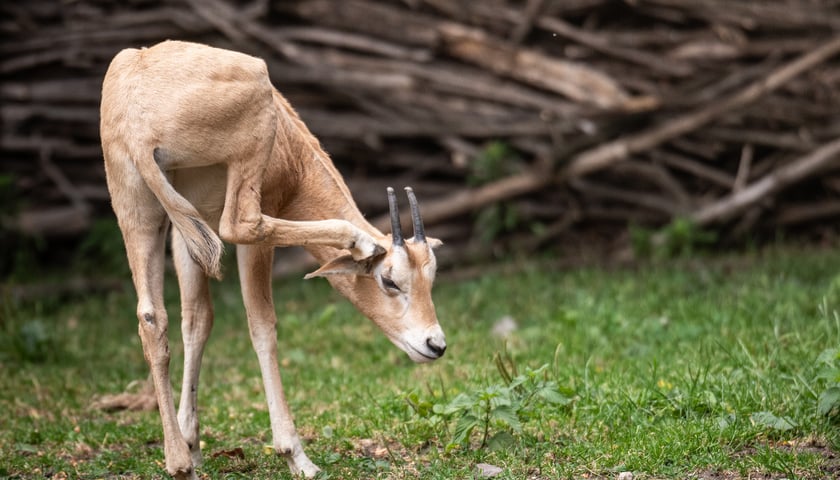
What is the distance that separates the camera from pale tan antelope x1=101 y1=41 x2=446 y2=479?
4418 millimetres

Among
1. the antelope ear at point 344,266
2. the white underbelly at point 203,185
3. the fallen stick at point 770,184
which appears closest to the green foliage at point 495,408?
the antelope ear at point 344,266

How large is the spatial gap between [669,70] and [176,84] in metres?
6.72

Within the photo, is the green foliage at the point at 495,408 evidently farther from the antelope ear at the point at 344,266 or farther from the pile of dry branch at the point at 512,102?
the pile of dry branch at the point at 512,102

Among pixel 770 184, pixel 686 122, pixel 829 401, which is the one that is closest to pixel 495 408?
pixel 829 401

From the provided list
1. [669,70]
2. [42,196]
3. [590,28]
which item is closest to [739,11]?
[669,70]

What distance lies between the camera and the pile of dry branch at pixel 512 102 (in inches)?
383

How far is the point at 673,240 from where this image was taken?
31.6 feet

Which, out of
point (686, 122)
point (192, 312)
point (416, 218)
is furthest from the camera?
point (686, 122)

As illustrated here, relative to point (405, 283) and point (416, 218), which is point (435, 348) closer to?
point (405, 283)

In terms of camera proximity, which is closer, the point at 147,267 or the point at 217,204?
the point at 147,267

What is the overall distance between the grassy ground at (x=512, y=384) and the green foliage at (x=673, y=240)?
1.53 feet

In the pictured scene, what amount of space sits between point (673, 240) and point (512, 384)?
5.32 m

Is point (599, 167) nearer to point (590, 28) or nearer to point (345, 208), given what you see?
point (590, 28)

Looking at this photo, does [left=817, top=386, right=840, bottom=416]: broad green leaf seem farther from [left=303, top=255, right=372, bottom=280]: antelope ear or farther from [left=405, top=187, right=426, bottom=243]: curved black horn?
[left=303, top=255, right=372, bottom=280]: antelope ear
